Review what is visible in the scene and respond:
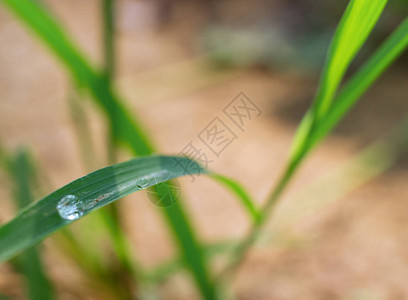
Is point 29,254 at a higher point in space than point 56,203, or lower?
higher

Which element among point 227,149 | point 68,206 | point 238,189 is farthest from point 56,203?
point 227,149

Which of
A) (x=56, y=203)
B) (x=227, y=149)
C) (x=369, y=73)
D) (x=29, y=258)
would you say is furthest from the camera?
(x=227, y=149)

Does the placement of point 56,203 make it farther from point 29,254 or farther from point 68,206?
point 29,254

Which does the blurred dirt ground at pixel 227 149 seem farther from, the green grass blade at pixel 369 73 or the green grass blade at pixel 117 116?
the green grass blade at pixel 369 73

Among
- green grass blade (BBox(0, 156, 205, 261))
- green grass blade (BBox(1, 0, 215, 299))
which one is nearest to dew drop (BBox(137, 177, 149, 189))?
green grass blade (BBox(0, 156, 205, 261))

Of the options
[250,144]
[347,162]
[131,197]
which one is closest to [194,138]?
[250,144]

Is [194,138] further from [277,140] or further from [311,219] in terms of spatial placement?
[311,219]
